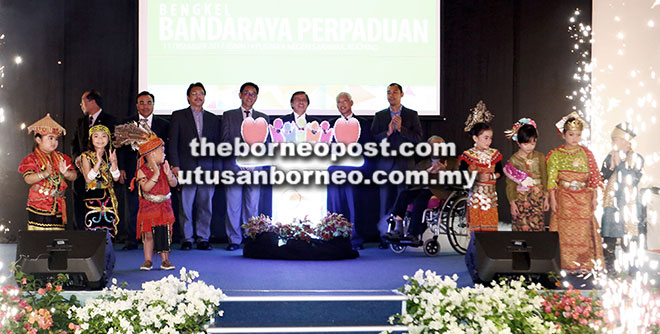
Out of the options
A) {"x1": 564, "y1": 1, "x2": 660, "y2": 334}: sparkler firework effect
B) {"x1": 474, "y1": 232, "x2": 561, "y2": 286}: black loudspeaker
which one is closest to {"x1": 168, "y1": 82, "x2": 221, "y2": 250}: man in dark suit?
{"x1": 474, "y1": 232, "x2": 561, "y2": 286}: black loudspeaker

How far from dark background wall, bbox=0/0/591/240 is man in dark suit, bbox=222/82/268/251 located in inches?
22.2

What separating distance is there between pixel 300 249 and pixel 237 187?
1114 mm

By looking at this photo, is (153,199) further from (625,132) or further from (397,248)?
(625,132)

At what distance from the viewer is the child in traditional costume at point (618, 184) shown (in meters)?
5.18

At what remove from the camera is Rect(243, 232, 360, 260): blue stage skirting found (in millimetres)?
5488

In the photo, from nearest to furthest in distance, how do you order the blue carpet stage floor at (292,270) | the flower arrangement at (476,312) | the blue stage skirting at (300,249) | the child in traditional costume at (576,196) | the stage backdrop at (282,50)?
the flower arrangement at (476,312) → the blue carpet stage floor at (292,270) → the child in traditional costume at (576,196) → the blue stage skirting at (300,249) → the stage backdrop at (282,50)

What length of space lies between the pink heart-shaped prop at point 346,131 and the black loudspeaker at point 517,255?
2.33m

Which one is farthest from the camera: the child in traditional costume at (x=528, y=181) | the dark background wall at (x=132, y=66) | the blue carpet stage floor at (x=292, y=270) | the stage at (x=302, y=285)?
the dark background wall at (x=132, y=66)

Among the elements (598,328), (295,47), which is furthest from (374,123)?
(598,328)

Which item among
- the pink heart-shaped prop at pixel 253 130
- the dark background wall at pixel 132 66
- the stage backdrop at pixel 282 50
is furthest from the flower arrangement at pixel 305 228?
the stage backdrop at pixel 282 50

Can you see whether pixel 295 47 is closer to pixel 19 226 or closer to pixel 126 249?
pixel 126 249

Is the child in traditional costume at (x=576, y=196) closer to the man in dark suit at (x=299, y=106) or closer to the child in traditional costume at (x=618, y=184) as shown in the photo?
the child in traditional costume at (x=618, y=184)

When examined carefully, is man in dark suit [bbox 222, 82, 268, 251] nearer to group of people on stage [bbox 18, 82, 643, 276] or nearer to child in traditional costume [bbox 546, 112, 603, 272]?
group of people on stage [bbox 18, 82, 643, 276]

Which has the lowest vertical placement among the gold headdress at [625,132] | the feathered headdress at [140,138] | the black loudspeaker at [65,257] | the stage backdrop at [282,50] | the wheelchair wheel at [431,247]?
the wheelchair wheel at [431,247]
